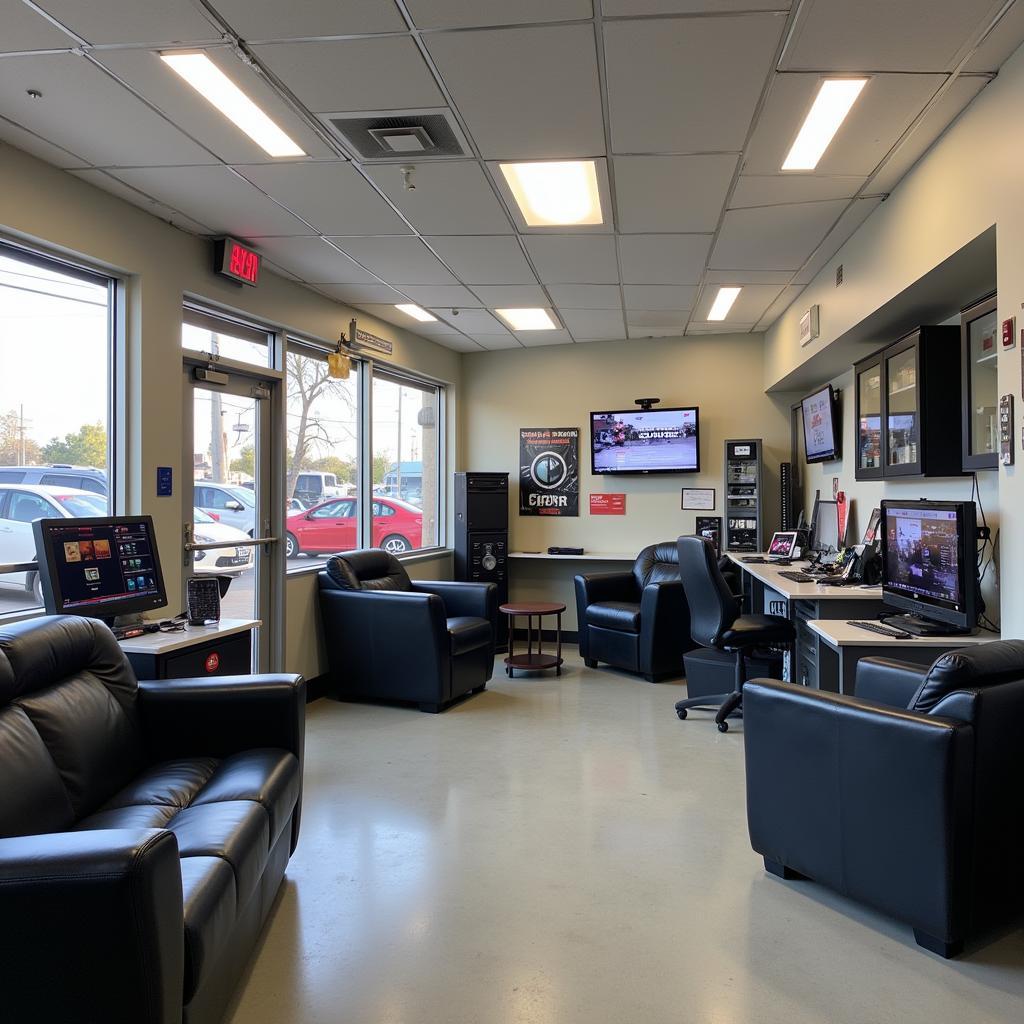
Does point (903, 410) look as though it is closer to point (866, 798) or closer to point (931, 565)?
point (931, 565)

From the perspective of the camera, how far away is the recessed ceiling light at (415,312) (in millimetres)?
5852

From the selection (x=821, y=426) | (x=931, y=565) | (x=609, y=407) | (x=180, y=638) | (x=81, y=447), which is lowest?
(x=180, y=638)

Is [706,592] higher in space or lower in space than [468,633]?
higher

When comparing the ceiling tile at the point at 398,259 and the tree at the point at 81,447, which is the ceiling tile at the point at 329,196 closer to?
the ceiling tile at the point at 398,259

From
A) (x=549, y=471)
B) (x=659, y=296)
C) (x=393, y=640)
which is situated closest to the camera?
(x=393, y=640)

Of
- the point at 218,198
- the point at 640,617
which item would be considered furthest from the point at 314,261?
the point at 640,617

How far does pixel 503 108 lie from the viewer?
284 cm

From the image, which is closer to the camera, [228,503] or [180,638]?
[180,638]

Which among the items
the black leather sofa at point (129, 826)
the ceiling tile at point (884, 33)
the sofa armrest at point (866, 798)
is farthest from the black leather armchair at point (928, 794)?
the ceiling tile at point (884, 33)

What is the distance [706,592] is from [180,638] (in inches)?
112

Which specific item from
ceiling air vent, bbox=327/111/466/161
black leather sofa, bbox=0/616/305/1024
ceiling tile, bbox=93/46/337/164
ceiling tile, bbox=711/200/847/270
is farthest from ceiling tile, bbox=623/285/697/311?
black leather sofa, bbox=0/616/305/1024

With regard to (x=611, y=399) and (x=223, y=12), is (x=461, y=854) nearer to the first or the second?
(x=223, y=12)

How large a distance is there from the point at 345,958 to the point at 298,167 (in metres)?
3.03

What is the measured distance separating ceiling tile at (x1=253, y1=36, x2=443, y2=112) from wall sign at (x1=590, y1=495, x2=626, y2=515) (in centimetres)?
489
